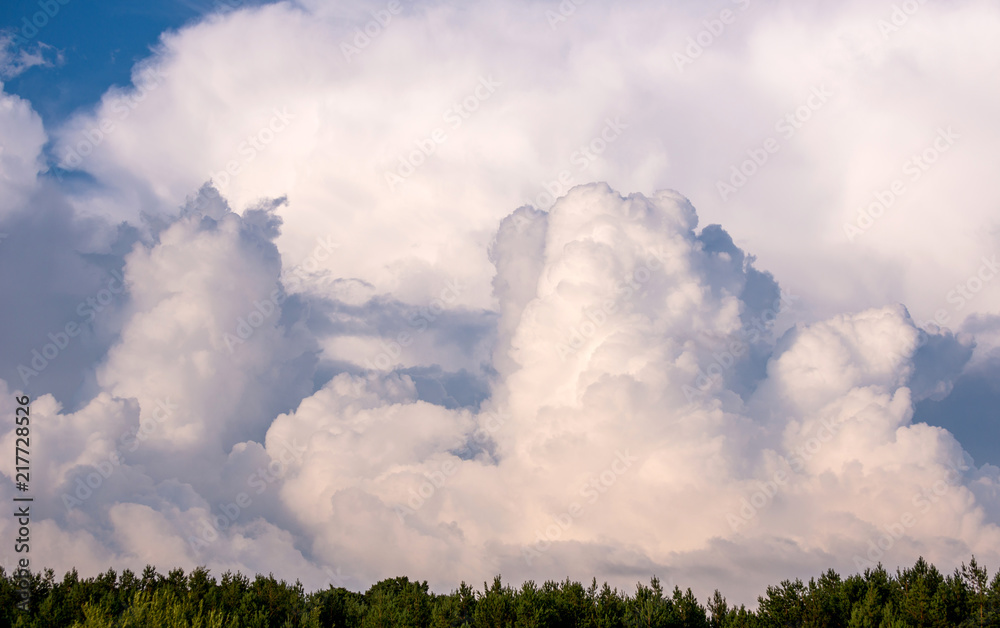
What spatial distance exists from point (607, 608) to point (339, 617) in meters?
18.0

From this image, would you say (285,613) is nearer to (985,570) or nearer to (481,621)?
(481,621)

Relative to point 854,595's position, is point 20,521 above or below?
above

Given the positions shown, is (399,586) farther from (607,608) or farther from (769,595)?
(769,595)

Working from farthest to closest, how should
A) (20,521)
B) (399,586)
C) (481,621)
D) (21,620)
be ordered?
(399,586)
(481,621)
(21,620)
(20,521)

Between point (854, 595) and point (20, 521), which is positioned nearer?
→ point (20, 521)

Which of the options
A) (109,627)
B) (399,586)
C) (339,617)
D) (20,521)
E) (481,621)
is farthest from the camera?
(399,586)

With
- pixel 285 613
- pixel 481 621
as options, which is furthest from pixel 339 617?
pixel 481 621

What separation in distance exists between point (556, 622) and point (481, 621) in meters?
4.24

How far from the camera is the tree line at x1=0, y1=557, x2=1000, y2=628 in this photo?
36.9 meters

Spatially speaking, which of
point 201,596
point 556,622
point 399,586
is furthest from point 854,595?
point 201,596

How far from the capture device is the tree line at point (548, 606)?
121ft

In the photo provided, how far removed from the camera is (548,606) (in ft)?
130

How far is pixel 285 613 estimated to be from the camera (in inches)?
1708

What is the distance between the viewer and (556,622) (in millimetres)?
39281
